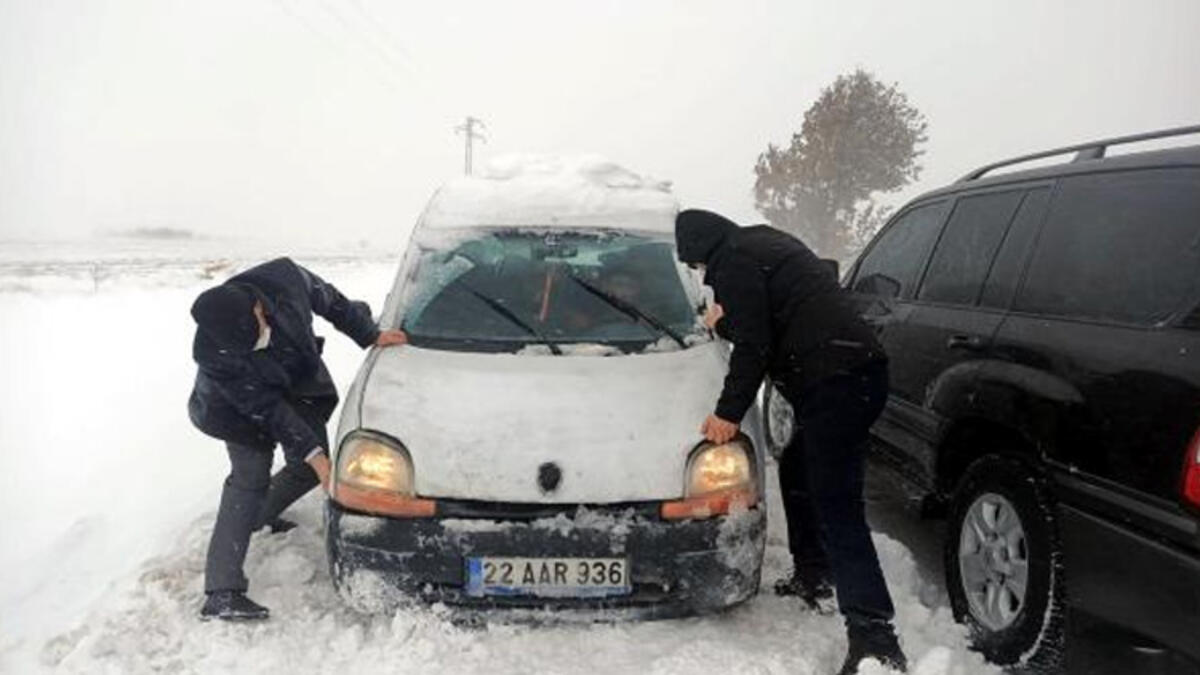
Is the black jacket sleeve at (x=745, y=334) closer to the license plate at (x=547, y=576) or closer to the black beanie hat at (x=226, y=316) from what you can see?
the license plate at (x=547, y=576)

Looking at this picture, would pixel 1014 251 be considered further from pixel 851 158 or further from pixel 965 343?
pixel 851 158

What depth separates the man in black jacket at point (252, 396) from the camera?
3.63m

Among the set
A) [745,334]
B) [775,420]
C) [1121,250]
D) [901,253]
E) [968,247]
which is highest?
[1121,250]

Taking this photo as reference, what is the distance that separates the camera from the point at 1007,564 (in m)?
3.31

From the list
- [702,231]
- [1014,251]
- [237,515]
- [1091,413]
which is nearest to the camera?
[1091,413]

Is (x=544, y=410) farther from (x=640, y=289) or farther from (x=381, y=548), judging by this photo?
(x=640, y=289)

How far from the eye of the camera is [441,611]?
10.9 ft

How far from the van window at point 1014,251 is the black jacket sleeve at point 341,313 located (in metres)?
2.79

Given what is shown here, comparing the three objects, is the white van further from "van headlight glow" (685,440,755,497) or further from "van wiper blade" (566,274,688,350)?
"van wiper blade" (566,274,688,350)

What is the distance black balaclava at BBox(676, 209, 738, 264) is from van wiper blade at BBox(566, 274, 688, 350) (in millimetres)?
657

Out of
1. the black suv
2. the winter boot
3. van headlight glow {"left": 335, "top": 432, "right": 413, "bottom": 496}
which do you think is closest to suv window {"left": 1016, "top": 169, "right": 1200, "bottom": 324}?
the black suv

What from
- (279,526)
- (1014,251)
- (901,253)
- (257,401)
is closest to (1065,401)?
(1014,251)

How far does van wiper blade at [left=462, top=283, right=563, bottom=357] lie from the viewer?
398 cm

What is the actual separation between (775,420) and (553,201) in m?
2.51
